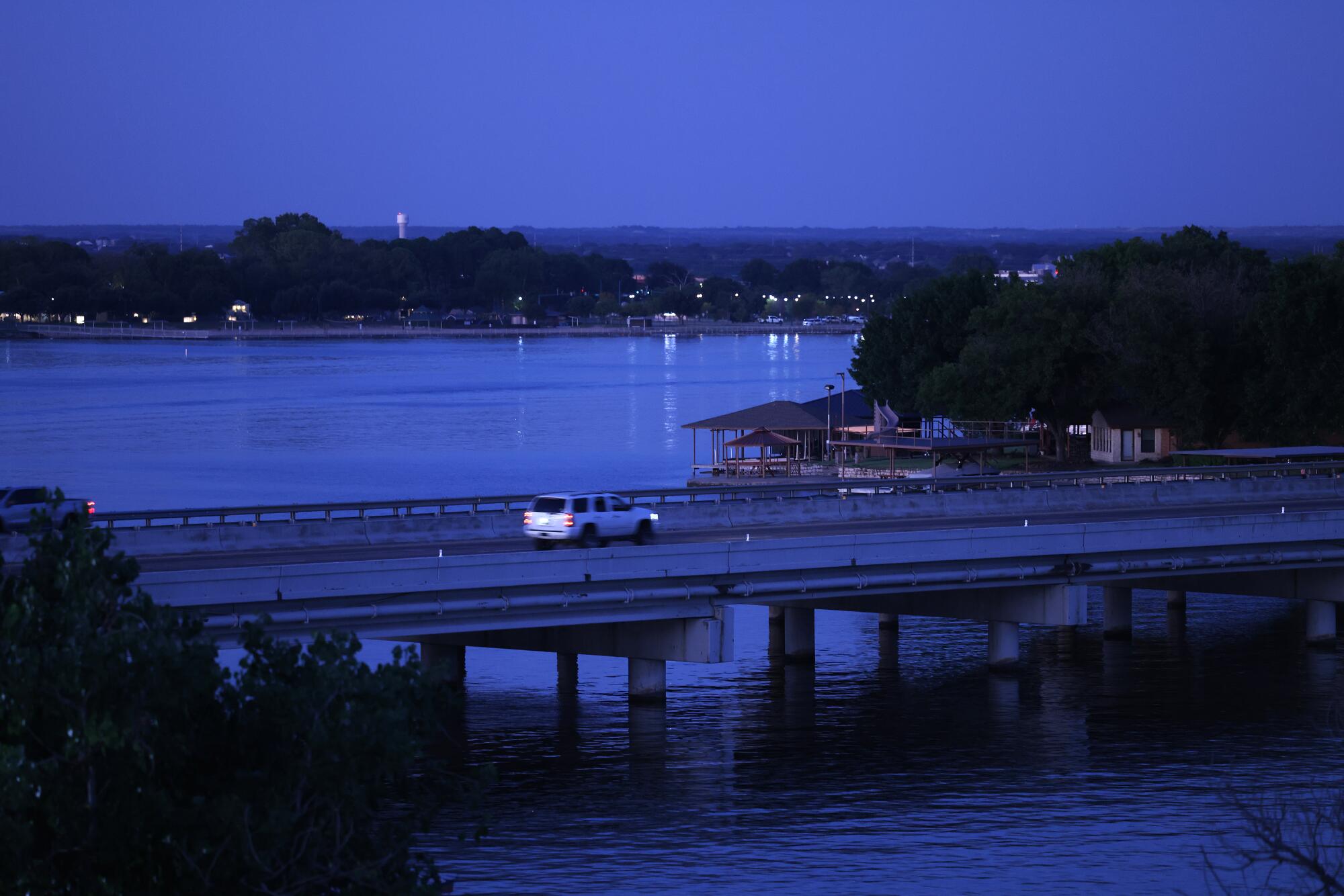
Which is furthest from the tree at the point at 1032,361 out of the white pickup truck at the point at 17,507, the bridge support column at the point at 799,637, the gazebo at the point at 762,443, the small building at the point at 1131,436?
the white pickup truck at the point at 17,507

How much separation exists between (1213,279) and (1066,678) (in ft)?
143

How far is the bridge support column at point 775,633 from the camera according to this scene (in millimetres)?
48094

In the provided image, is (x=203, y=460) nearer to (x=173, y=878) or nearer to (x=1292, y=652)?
(x=1292, y=652)

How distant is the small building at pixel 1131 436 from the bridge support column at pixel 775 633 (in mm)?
39979

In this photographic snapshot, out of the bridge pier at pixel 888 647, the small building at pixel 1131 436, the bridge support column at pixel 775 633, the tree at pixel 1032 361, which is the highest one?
the tree at pixel 1032 361

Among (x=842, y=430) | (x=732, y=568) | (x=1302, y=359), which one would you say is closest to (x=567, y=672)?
(x=732, y=568)

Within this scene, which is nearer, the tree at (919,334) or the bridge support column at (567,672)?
the bridge support column at (567,672)

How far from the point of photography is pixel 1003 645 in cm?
4478

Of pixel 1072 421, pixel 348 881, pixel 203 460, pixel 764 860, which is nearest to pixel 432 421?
pixel 203 460

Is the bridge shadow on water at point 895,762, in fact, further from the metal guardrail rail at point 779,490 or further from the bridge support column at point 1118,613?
the metal guardrail rail at point 779,490

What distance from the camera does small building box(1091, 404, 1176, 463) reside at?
85.4 metres

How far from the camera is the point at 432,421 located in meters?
169

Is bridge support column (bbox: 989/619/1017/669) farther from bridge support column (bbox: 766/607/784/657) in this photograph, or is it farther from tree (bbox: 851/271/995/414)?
tree (bbox: 851/271/995/414)

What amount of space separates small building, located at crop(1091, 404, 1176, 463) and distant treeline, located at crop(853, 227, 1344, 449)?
707 millimetres
